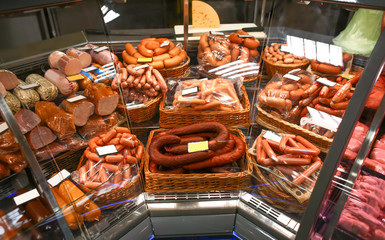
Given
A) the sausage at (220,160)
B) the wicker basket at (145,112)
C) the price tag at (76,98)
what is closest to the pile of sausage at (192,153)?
the sausage at (220,160)

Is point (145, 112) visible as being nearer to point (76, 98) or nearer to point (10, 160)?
point (76, 98)

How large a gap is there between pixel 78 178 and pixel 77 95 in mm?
713

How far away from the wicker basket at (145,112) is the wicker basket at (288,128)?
40.9 inches

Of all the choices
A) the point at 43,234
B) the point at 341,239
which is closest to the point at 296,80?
the point at 341,239

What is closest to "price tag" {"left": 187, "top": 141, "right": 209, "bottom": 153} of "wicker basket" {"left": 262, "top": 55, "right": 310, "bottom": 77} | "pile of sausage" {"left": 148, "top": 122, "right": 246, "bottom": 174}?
"pile of sausage" {"left": 148, "top": 122, "right": 246, "bottom": 174}

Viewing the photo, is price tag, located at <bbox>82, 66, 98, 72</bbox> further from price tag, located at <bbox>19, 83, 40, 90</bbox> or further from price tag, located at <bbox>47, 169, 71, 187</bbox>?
price tag, located at <bbox>47, 169, 71, 187</bbox>

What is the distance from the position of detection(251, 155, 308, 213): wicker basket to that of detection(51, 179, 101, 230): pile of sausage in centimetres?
115

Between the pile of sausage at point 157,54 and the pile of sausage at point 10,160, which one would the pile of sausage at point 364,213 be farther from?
the pile of sausage at point 157,54

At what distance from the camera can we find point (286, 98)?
7.76ft

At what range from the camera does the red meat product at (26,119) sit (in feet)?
5.65

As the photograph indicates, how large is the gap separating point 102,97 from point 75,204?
900 millimetres

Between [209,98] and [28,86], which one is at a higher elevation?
[28,86]

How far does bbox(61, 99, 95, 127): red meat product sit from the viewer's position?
1986 millimetres

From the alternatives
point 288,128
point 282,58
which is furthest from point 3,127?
point 282,58
